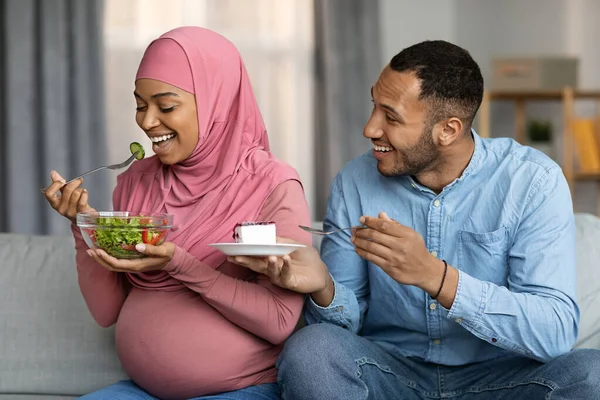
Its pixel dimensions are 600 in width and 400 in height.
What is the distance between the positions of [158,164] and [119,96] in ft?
8.40

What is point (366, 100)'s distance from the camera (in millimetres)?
4594

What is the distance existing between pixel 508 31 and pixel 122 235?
3.90 meters

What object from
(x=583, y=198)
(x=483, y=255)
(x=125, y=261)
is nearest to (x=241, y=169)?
(x=125, y=261)

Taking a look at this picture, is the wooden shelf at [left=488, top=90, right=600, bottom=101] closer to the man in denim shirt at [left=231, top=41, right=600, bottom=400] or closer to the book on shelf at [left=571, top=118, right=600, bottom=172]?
the book on shelf at [left=571, top=118, right=600, bottom=172]

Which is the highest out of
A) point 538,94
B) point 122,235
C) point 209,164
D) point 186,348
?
point 538,94

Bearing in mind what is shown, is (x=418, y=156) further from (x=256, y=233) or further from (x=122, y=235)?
(x=122, y=235)

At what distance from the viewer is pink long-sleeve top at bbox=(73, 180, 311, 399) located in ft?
5.73

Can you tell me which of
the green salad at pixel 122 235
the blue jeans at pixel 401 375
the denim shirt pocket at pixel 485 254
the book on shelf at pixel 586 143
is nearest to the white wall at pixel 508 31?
the book on shelf at pixel 586 143

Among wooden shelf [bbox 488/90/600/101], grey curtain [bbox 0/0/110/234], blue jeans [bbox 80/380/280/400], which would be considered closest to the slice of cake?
blue jeans [bbox 80/380/280/400]

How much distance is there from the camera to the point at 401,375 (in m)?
1.87

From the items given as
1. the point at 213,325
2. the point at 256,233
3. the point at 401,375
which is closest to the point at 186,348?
the point at 213,325

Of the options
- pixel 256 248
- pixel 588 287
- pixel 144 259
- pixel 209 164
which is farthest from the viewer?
pixel 588 287

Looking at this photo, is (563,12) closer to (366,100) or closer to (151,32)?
(366,100)

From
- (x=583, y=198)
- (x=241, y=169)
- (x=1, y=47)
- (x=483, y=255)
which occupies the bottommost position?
(x=583, y=198)
